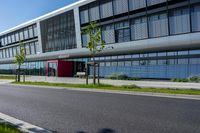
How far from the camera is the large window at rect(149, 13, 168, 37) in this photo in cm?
2858

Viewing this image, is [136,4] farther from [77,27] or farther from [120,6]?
[77,27]

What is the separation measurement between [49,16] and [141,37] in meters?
22.6

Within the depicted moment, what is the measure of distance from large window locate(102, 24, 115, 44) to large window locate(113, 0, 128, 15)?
2.46 meters

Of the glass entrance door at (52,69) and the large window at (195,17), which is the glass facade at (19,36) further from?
the large window at (195,17)

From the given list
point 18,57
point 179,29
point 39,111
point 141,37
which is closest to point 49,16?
point 18,57

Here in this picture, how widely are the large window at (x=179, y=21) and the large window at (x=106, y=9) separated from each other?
9848mm

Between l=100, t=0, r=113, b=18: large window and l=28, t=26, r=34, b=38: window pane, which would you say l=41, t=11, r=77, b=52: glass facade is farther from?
l=100, t=0, r=113, b=18: large window

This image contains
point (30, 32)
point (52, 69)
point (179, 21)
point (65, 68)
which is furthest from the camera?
point (30, 32)

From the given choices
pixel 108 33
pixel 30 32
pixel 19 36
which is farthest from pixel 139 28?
pixel 19 36

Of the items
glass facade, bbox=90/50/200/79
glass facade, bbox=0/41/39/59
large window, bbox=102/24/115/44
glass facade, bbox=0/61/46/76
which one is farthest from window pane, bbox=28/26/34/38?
glass facade, bbox=90/50/200/79

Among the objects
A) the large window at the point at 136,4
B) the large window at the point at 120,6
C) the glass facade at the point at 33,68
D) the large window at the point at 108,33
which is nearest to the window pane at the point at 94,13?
the large window at the point at 108,33

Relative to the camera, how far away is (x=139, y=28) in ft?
103

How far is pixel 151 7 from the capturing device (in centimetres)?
2980

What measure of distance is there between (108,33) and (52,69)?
46.1 ft
